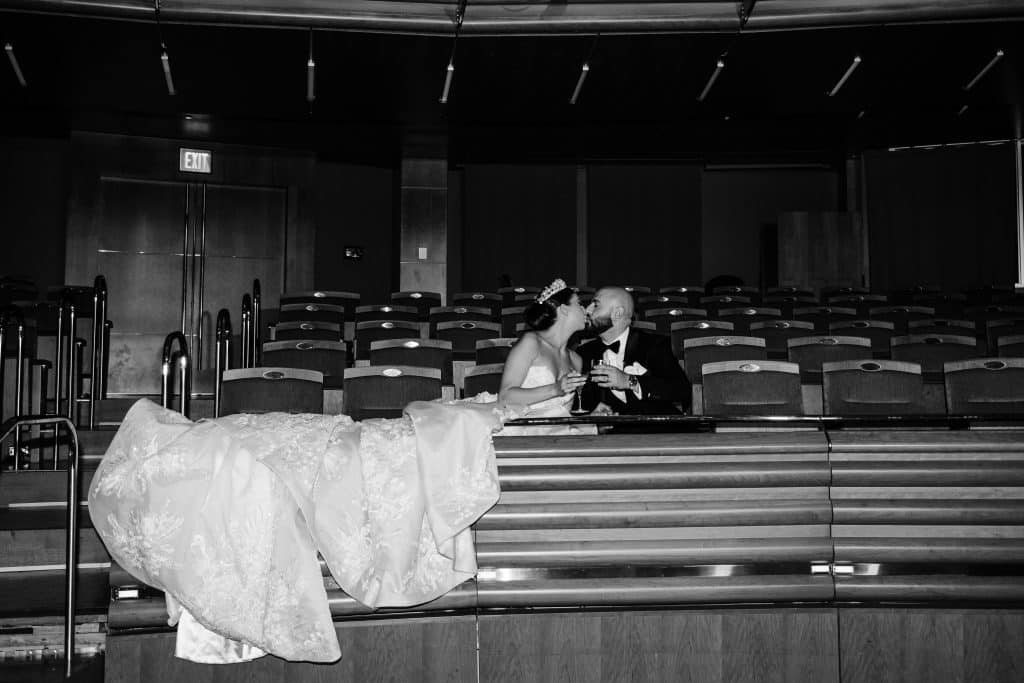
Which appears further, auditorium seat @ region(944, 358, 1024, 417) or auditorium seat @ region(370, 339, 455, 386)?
auditorium seat @ region(370, 339, 455, 386)

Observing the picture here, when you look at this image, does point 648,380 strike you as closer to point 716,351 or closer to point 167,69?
point 716,351

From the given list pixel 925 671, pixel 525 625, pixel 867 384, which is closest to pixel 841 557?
pixel 925 671

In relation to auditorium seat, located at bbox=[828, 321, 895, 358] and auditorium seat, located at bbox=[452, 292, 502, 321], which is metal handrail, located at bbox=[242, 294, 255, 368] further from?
auditorium seat, located at bbox=[828, 321, 895, 358]

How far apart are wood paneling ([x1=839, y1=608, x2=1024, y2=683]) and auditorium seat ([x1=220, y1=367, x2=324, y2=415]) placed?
2.95m

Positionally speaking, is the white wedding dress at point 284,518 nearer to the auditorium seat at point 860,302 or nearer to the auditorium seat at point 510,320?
the auditorium seat at point 510,320

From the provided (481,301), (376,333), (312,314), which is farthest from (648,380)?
(481,301)

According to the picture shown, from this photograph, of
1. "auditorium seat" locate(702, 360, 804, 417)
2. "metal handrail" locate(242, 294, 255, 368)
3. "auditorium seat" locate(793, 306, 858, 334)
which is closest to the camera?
"auditorium seat" locate(702, 360, 804, 417)

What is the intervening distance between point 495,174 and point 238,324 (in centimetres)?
455

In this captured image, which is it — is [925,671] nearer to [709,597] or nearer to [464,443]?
[709,597]

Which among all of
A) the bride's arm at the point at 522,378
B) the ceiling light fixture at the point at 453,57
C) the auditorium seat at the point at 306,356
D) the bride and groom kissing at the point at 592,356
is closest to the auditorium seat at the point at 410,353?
the auditorium seat at the point at 306,356

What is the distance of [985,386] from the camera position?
15.3 ft

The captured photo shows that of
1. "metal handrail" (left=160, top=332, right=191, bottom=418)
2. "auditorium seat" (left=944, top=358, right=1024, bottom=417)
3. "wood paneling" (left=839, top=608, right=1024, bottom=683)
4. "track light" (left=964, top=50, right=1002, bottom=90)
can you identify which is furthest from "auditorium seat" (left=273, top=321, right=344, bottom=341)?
"track light" (left=964, top=50, right=1002, bottom=90)

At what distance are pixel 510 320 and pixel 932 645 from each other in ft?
17.2

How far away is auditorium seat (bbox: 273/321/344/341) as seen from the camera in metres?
6.69
